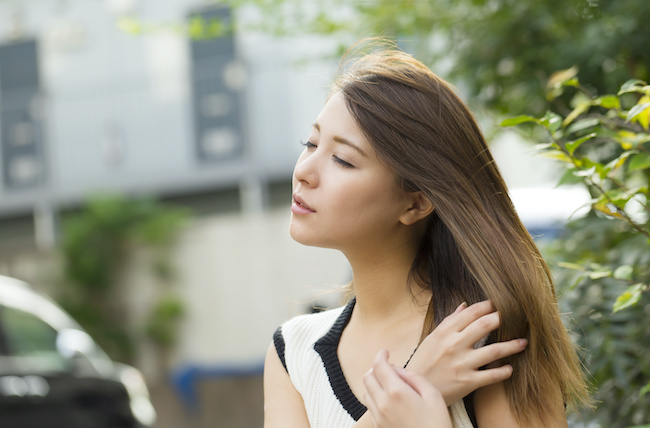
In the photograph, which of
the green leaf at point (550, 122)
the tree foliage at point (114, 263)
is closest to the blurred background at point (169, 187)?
the tree foliage at point (114, 263)

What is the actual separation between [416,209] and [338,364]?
1.19 feet

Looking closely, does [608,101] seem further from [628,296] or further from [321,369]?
[321,369]

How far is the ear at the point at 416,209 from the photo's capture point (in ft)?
5.26

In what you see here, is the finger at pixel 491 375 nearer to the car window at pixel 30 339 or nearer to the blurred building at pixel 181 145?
the car window at pixel 30 339

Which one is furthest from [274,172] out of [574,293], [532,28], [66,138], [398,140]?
[398,140]

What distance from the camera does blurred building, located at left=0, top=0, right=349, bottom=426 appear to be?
27.3 feet

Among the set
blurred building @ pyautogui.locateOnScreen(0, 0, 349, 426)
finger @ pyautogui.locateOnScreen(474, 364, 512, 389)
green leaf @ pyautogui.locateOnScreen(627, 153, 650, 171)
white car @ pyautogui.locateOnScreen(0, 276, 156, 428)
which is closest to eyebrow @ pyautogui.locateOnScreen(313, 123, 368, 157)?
finger @ pyautogui.locateOnScreen(474, 364, 512, 389)

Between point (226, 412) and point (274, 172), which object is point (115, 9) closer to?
point (274, 172)

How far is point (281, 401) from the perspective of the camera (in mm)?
1721

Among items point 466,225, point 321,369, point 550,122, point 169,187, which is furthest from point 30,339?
point 169,187

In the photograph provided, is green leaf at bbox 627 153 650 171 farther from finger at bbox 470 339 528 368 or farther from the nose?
the nose

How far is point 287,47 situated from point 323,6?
5652 mm

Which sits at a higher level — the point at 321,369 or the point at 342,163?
the point at 342,163

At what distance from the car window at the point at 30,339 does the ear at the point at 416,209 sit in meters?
3.70
